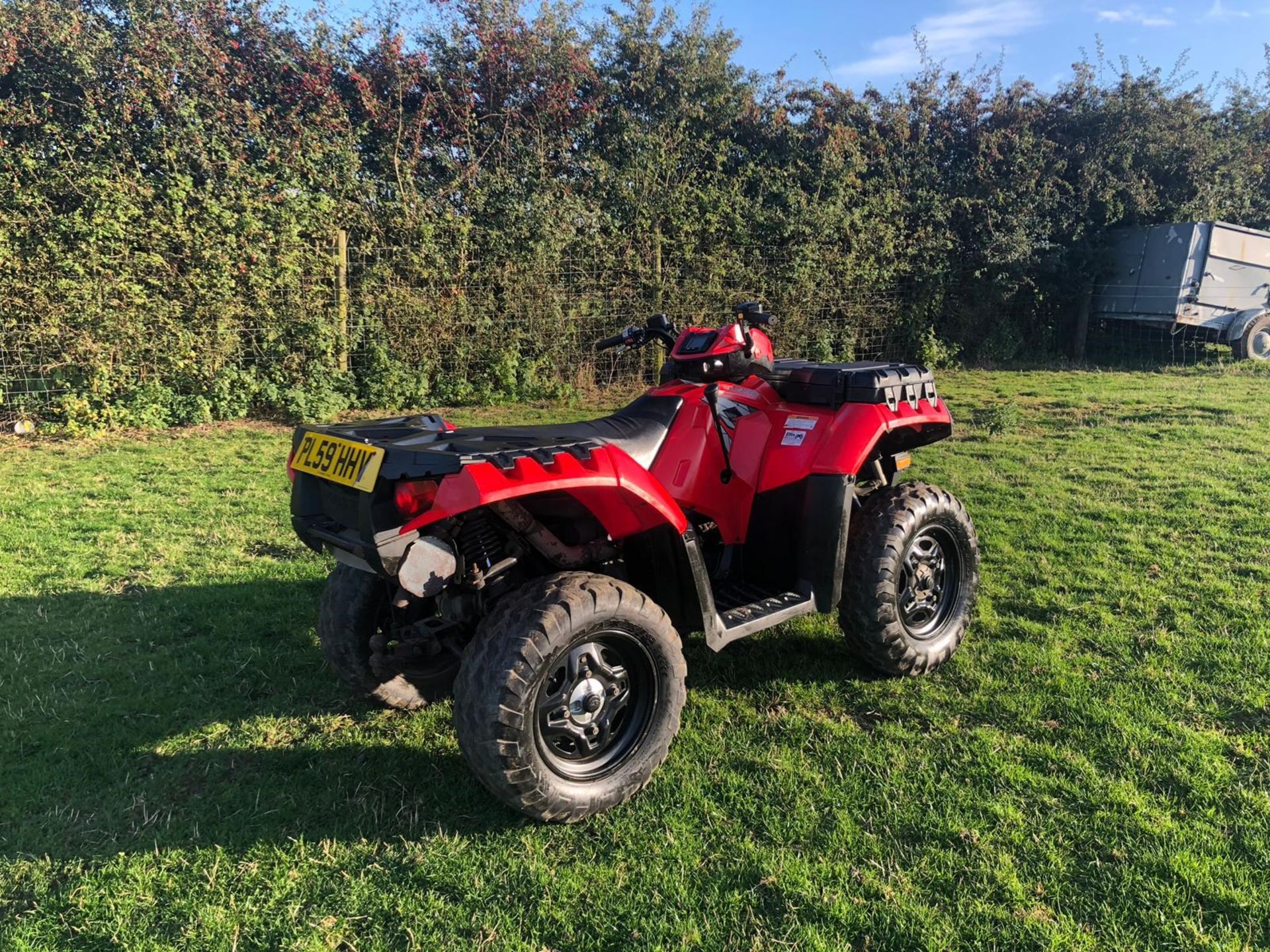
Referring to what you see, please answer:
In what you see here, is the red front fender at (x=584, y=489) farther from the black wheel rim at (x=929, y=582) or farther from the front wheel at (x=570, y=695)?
the black wheel rim at (x=929, y=582)

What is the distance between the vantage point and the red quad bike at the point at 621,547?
7.72 ft

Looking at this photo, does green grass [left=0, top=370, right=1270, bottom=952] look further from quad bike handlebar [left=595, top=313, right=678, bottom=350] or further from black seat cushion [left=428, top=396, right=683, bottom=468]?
quad bike handlebar [left=595, top=313, right=678, bottom=350]

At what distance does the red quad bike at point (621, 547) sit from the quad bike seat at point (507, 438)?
10 millimetres

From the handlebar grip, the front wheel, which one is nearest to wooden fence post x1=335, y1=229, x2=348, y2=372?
the handlebar grip

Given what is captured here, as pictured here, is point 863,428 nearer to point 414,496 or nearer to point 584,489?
point 584,489

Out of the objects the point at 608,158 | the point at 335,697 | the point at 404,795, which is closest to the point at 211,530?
the point at 335,697

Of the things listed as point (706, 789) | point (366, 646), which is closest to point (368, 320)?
point (366, 646)

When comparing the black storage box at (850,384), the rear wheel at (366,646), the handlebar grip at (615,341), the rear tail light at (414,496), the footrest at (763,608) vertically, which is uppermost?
the handlebar grip at (615,341)

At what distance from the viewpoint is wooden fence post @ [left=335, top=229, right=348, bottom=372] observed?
8969 millimetres

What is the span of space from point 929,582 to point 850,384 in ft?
3.32

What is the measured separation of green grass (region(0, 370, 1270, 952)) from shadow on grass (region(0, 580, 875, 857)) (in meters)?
0.01

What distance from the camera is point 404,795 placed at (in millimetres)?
2715

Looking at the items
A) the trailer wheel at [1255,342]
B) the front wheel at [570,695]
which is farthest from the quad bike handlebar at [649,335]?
the trailer wheel at [1255,342]

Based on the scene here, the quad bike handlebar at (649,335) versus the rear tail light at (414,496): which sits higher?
the quad bike handlebar at (649,335)
